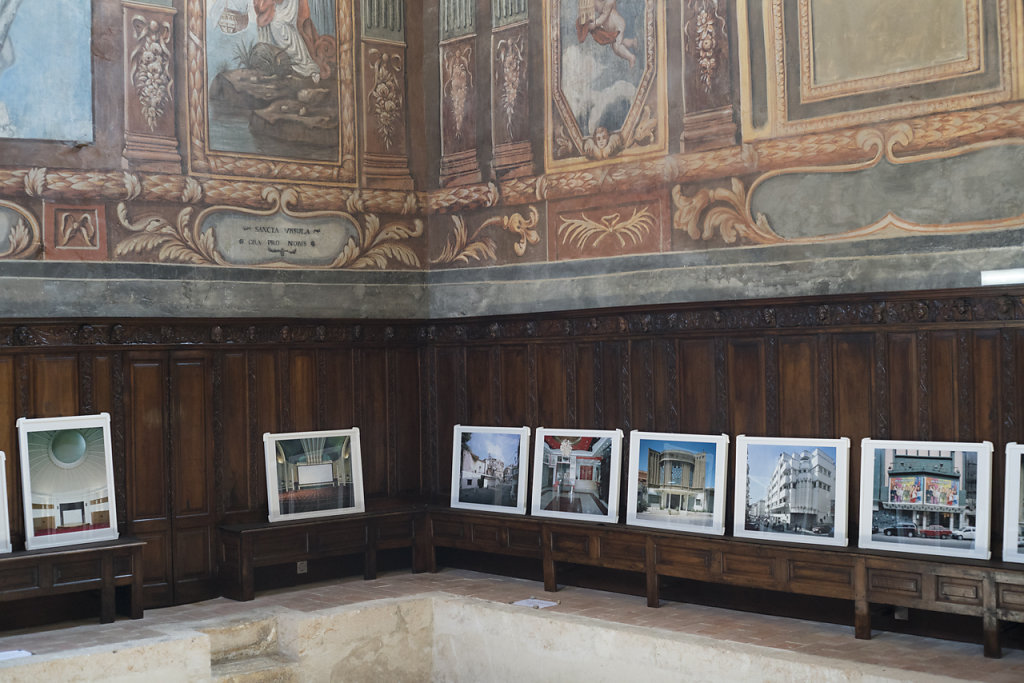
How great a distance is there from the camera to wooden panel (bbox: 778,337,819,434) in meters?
8.30

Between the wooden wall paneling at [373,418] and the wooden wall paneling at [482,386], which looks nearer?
the wooden wall paneling at [482,386]

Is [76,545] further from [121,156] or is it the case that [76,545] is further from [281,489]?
[121,156]

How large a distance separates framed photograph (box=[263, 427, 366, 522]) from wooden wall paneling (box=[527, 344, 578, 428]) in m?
1.68

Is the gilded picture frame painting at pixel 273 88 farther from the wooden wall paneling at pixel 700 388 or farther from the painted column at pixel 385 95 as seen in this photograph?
the wooden wall paneling at pixel 700 388

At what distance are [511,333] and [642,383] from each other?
1.43m

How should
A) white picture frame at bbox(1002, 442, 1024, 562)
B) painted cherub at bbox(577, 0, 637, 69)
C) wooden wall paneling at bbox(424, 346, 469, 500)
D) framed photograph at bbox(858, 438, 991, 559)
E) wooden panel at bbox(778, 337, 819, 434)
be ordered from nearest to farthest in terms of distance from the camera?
1. white picture frame at bbox(1002, 442, 1024, 562)
2. framed photograph at bbox(858, 438, 991, 559)
3. wooden panel at bbox(778, 337, 819, 434)
4. painted cherub at bbox(577, 0, 637, 69)
5. wooden wall paneling at bbox(424, 346, 469, 500)

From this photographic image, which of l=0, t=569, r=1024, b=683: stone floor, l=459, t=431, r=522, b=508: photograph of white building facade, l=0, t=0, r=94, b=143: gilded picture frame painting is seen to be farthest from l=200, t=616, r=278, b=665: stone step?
l=0, t=0, r=94, b=143: gilded picture frame painting

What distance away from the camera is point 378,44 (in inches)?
424

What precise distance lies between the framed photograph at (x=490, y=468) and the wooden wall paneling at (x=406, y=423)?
537mm

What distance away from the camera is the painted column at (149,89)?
934 centimetres

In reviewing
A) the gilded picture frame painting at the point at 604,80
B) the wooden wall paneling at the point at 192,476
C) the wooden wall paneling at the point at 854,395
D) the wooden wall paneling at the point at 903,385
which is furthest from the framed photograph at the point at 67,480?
the wooden wall paneling at the point at 903,385

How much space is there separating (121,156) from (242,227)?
46.2 inches

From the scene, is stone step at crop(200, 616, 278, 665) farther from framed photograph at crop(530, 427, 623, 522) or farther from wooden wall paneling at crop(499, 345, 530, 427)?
wooden wall paneling at crop(499, 345, 530, 427)

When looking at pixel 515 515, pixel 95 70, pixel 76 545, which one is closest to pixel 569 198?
pixel 515 515
